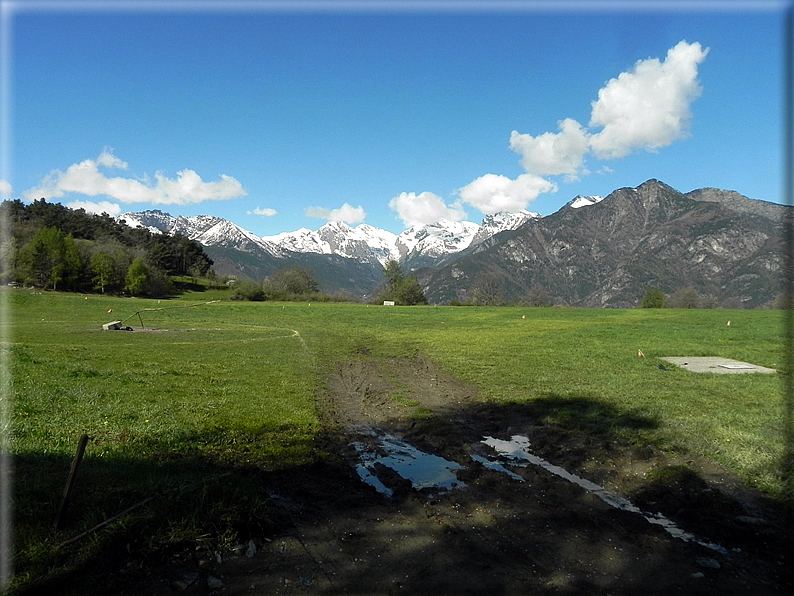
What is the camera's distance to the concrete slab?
1988 centimetres

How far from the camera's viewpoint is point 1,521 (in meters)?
5.77

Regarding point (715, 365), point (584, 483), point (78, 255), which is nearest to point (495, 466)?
point (584, 483)

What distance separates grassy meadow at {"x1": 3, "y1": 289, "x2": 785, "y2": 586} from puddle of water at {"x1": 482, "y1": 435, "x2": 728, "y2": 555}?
2.17m

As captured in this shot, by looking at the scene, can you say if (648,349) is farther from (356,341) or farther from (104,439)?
(104,439)

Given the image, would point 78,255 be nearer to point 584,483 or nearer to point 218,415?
point 218,415

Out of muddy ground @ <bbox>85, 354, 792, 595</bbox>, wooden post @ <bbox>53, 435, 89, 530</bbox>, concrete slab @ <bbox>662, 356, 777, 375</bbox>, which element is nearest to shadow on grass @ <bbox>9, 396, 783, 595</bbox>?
muddy ground @ <bbox>85, 354, 792, 595</bbox>

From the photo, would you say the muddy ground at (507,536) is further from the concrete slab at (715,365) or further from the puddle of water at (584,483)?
the concrete slab at (715,365)

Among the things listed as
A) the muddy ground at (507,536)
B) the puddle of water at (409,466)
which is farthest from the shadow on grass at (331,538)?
the puddle of water at (409,466)

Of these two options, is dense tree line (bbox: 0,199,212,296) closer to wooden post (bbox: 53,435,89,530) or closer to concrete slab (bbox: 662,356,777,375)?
wooden post (bbox: 53,435,89,530)

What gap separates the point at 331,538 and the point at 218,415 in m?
6.73

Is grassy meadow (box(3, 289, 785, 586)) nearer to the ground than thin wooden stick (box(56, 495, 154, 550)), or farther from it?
nearer to the ground

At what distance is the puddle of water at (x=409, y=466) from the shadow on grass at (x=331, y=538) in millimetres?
360

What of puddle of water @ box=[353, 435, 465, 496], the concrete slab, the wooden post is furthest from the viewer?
the concrete slab

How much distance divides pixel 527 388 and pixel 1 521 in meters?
14.6
